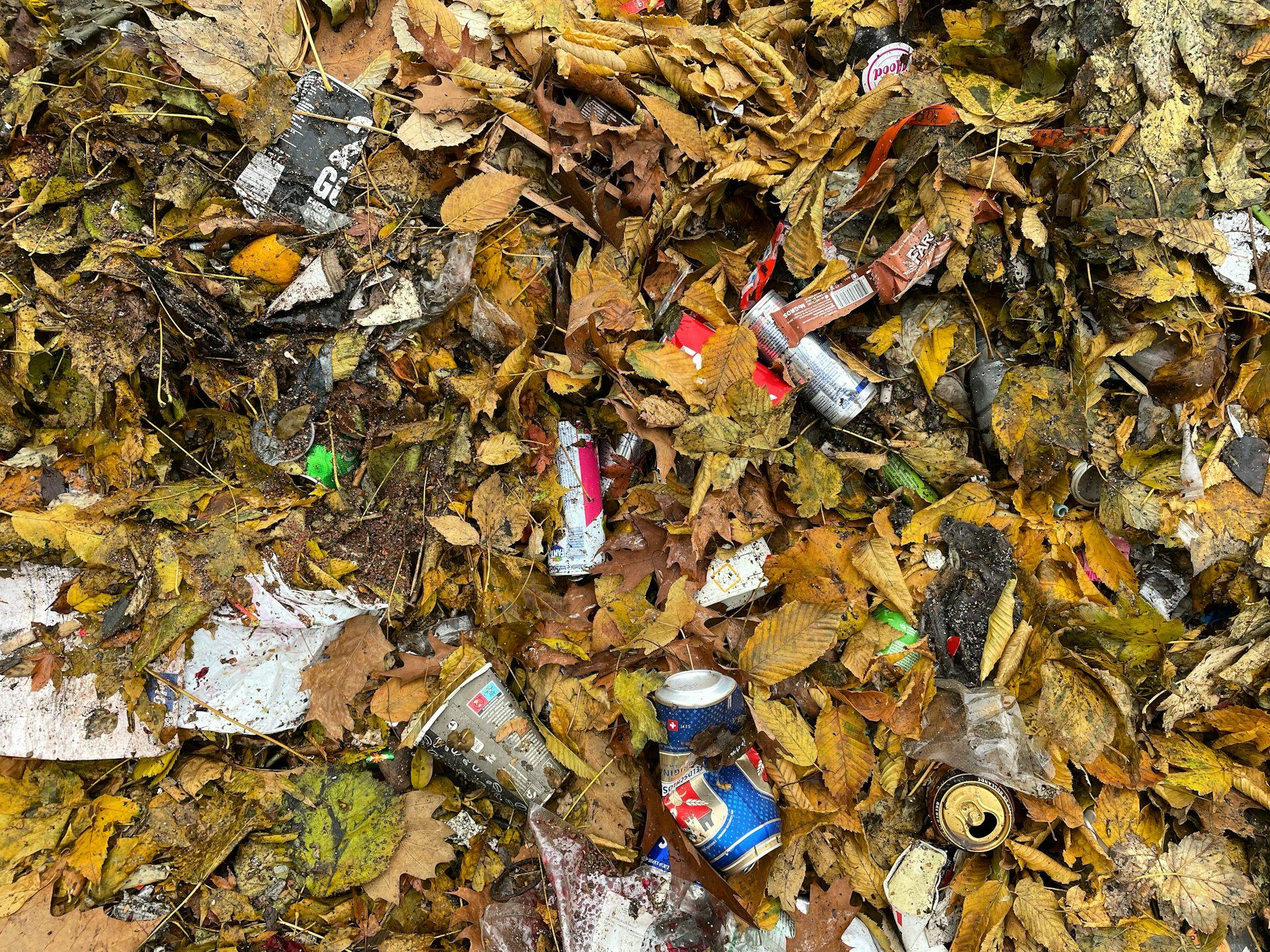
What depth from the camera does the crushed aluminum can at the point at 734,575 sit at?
70.6 inches

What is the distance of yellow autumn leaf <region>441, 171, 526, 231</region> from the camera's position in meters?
1.72

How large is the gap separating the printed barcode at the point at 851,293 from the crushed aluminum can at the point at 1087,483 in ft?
2.33

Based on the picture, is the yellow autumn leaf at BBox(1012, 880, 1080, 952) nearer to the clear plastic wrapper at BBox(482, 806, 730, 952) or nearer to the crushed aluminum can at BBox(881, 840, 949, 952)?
the crushed aluminum can at BBox(881, 840, 949, 952)

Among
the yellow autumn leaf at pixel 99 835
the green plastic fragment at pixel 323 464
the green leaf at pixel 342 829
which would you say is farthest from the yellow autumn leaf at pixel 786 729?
the yellow autumn leaf at pixel 99 835

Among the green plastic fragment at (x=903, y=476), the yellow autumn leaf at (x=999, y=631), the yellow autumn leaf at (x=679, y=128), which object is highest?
the yellow autumn leaf at (x=679, y=128)

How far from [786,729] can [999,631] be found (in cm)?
57

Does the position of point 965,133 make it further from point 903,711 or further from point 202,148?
point 202,148

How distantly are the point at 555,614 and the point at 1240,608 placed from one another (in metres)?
1.72

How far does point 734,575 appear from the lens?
1797 mm

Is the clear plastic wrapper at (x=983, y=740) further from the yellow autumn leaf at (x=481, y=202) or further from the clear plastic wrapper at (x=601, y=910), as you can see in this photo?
the yellow autumn leaf at (x=481, y=202)

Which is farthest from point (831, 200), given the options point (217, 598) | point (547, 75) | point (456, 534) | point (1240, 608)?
point (217, 598)

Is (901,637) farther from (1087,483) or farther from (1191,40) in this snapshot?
(1191,40)

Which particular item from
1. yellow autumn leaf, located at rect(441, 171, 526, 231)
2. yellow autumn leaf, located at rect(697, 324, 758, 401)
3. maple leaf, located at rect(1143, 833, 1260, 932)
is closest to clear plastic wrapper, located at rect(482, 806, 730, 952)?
maple leaf, located at rect(1143, 833, 1260, 932)

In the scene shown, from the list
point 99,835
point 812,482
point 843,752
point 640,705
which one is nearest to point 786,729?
point 843,752
